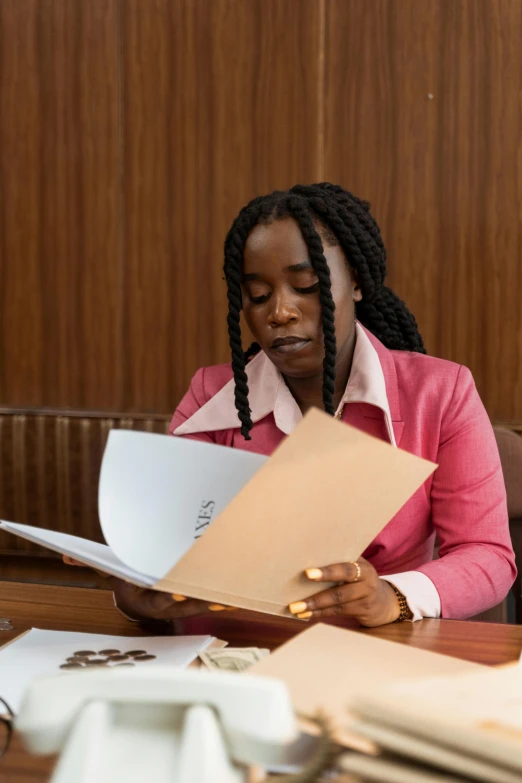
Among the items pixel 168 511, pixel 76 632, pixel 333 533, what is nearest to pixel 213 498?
pixel 168 511

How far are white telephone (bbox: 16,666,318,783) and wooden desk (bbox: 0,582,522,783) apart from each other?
0.52 m

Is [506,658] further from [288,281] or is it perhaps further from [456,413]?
[288,281]

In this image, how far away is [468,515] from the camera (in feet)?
5.05

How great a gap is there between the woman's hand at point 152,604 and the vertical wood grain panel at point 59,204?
209 centimetres

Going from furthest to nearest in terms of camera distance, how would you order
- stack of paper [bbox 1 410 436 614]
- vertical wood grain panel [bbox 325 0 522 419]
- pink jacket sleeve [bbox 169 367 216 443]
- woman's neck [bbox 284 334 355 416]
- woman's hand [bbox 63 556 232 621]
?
vertical wood grain panel [bbox 325 0 522 419] < pink jacket sleeve [bbox 169 367 216 443] < woman's neck [bbox 284 334 355 416] < woman's hand [bbox 63 556 232 621] < stack of paper [bbox 1 410 436 614]

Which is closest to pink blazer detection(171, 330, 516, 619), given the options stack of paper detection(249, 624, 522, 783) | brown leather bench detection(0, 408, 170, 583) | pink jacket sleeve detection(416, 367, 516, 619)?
pink jacket sleeve detection(416, 367, 516, 619)

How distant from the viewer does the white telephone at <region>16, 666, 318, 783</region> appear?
0.61 m

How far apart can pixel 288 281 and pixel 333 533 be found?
0.68 m

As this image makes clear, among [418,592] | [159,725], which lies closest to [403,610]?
[418,592]

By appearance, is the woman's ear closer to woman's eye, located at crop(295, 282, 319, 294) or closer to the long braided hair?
the long braided hair

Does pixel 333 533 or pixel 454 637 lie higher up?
pixel 333 533

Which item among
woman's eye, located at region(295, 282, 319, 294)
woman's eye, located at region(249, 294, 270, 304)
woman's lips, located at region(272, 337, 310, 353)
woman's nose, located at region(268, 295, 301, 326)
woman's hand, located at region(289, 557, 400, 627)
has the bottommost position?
woman's hand, located at region(289, 557, 400, 627)

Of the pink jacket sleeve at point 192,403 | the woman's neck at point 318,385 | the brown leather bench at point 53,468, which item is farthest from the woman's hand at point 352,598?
the brown leather bench at point 53,468

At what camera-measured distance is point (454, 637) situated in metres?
1.18
